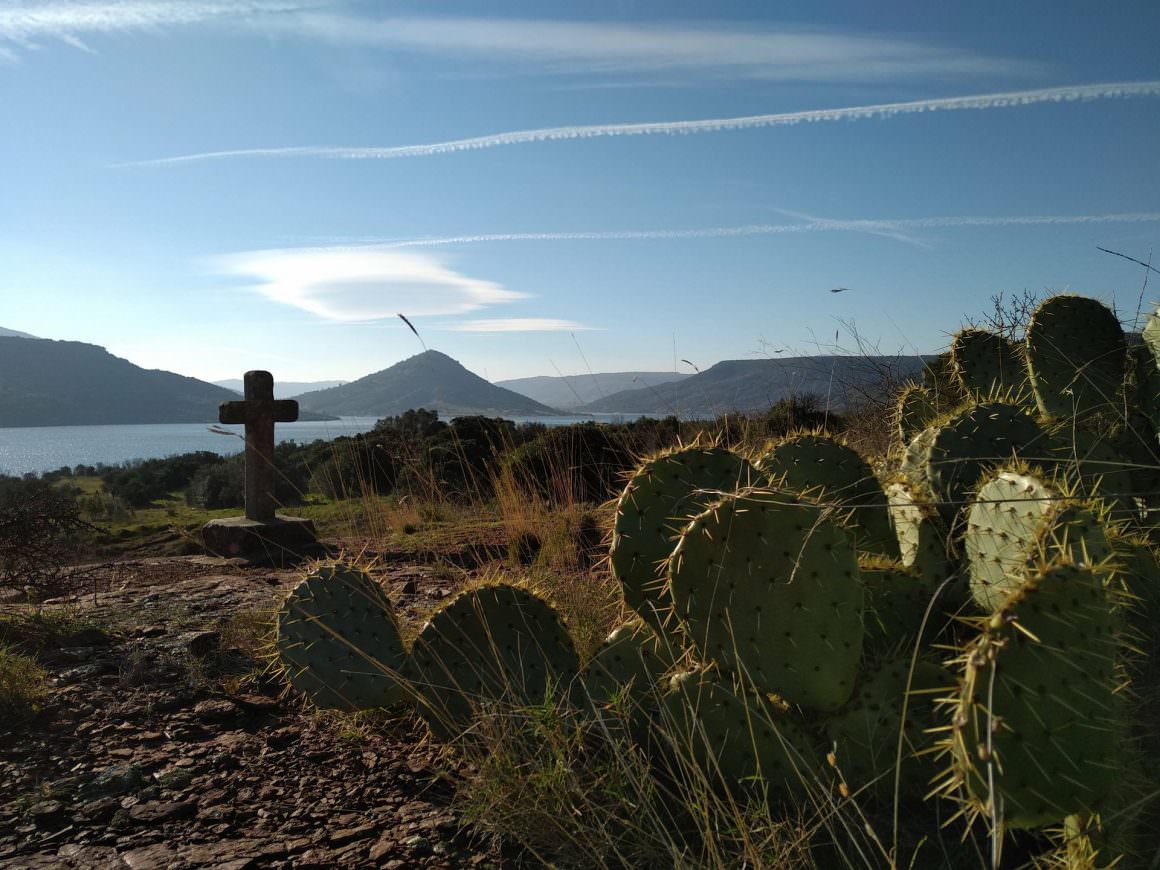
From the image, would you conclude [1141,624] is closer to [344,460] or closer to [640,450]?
[640,450]

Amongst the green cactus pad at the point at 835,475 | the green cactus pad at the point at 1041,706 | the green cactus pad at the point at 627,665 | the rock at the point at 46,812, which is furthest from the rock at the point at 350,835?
the green cactus pad at the point at 835,475

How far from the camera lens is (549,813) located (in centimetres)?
190

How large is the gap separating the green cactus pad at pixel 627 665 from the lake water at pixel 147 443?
2.68m

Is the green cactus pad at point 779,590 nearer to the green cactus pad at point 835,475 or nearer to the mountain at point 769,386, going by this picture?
the green cactus pad at point 835,475

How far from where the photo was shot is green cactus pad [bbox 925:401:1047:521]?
8.44 ft

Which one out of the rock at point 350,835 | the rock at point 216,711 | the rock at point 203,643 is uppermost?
the rock at point 203,643

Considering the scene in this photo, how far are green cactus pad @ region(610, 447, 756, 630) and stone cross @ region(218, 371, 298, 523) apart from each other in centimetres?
532

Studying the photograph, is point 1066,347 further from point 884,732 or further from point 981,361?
point 884,732

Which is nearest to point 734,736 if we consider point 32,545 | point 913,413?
point 913,413

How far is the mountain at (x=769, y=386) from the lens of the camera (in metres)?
5.57

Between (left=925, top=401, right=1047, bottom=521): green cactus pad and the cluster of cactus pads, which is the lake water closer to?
the cluster of cactus pads

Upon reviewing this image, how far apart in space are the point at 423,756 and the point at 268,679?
44.6 inches

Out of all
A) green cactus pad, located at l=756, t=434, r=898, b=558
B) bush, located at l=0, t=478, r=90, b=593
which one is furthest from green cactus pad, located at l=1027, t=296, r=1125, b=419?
bush, located at l=0, t=478, r=90, b=593

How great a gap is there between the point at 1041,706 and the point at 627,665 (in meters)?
1.23
